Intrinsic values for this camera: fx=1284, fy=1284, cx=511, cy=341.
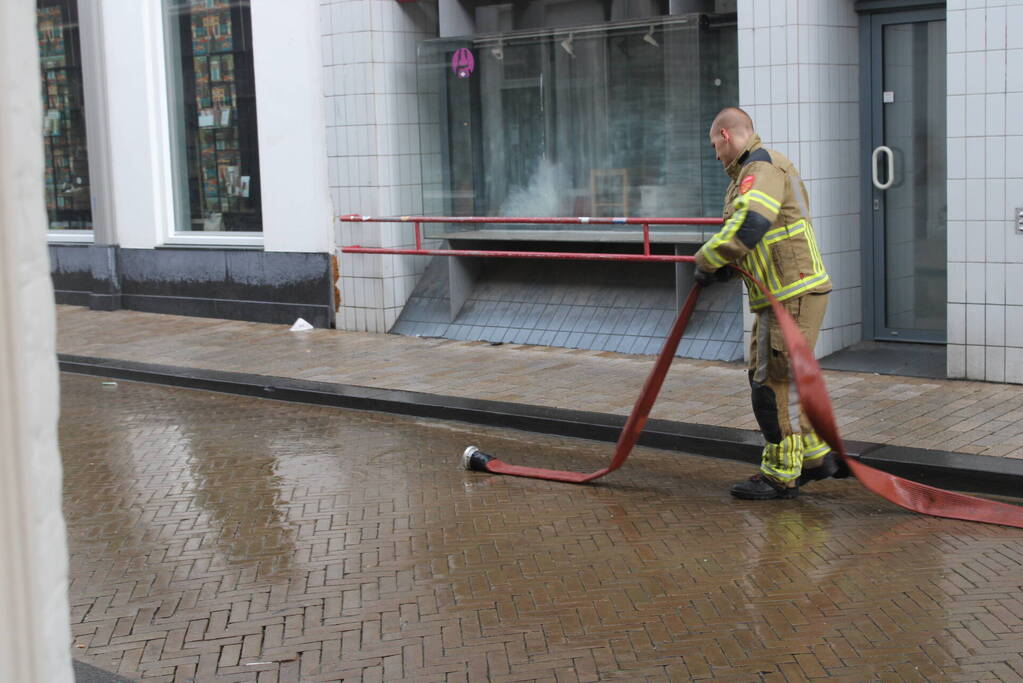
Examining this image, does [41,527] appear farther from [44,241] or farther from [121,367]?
[121,367]

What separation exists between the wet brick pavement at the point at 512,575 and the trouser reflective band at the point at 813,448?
0.73 feet

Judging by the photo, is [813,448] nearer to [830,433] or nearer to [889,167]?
[830,433]

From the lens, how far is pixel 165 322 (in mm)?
14203

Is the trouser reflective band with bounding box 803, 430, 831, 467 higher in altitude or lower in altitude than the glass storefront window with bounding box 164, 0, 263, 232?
lower

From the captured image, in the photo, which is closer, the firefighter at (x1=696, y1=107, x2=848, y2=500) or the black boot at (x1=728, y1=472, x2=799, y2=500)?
the firefighter at (x1=696, y1=107, x2=848, y2=500)

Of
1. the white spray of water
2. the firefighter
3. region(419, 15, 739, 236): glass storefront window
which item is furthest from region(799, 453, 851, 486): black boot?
the white spray of water

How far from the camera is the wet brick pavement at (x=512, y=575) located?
178 inches

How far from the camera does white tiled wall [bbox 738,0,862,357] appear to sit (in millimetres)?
9461

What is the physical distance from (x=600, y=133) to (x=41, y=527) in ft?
32.0

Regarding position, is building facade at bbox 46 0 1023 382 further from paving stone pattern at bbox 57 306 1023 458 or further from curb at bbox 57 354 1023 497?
curb at bbox 57 354 1023 497

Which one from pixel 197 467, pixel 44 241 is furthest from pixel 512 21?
pixel 44 241

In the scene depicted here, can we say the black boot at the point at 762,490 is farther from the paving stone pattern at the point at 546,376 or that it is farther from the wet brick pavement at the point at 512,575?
the paving stone pattern at the point at 546,376

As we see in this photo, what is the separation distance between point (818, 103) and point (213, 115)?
740 centimetres

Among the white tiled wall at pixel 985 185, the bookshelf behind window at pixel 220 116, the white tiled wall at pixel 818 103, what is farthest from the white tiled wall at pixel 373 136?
the white tiled wall at pixel 985 185
